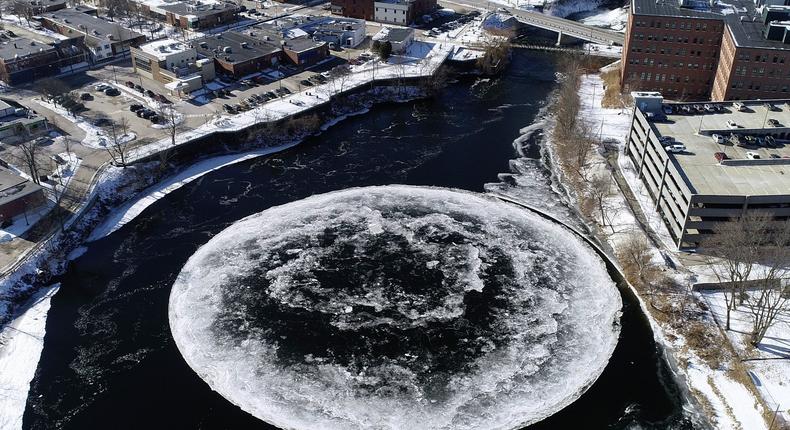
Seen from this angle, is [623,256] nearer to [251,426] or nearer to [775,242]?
[775,242]

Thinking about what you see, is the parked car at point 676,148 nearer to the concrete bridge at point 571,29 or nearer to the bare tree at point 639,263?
the bare tree at point 639,263

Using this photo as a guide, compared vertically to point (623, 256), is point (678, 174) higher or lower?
higher

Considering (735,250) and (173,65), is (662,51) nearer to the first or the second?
(735,250)

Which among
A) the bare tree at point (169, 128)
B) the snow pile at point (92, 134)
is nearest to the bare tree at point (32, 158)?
the snow pile at point (92, 134)

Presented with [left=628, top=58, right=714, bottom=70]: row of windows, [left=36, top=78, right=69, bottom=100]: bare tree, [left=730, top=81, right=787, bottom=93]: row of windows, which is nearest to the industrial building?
[left=36, top=78, right=69, bottom=100]: bare tree

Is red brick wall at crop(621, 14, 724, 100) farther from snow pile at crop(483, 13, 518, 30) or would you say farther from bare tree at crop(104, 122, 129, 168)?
bare tree at crop(104, 122, 129, 168)

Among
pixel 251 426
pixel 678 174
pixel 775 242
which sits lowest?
pixel 251 426

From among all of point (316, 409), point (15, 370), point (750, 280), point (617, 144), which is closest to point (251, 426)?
point (316, 409)

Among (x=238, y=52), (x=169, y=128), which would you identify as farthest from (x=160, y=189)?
(x=238, y=52)
